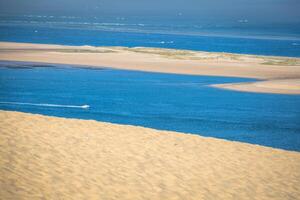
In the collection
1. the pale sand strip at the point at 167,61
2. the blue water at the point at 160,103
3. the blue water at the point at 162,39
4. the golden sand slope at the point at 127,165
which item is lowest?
the blue water at the point at 162,39

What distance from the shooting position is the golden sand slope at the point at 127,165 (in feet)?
40.0

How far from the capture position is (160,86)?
128ft

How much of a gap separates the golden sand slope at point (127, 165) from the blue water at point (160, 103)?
5887 millimetres

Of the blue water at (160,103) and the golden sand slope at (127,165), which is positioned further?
the blue water at (160,103)

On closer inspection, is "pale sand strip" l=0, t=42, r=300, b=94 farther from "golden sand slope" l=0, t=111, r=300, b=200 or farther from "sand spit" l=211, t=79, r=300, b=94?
"golden sand slope" l=0, t=111, r=300, b=200

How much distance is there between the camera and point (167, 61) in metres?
54.0

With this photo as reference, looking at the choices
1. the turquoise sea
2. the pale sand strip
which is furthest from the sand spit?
the turquoise sea

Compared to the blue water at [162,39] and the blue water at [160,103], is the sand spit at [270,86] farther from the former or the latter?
the blue water at [162,39]

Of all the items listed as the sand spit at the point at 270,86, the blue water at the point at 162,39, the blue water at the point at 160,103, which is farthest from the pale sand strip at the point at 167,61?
the blue water at the point at 162,39

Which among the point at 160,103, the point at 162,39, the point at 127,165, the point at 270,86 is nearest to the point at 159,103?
the point at 160,103

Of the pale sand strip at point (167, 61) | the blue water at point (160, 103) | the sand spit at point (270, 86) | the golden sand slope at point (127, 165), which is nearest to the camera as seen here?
the golden sand slope at point (127, 165)

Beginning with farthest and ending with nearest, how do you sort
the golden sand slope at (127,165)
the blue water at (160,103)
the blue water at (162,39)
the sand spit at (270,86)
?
the blue water at (162,39) → the sand spit at (270,86) → the blue water at (160,103) → the golden sand slope at (127,165)

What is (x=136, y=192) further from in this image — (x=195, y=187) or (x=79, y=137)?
(x=79, y=137)

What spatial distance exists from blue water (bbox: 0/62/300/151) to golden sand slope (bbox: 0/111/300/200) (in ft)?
19.3
